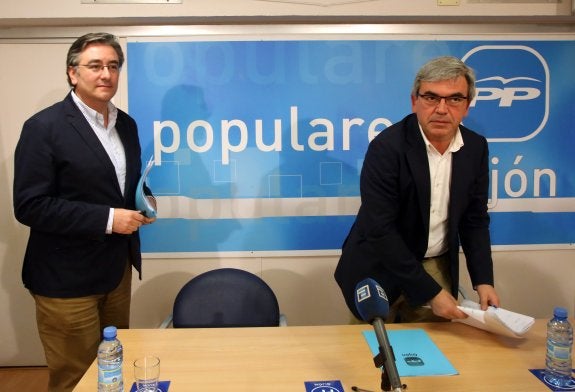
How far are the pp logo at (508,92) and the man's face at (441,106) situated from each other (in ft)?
4.06

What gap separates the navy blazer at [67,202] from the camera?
1.91 m

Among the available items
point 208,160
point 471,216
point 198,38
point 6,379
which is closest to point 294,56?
point 198,38

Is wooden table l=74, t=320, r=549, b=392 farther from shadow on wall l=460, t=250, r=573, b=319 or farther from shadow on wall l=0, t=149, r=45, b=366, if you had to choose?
shadow on wall l=0, t=149, r=45, b=366

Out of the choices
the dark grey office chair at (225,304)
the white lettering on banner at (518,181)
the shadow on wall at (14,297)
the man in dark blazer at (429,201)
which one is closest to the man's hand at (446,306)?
the man in dark blazer at (429,201)

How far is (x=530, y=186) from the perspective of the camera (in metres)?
2.98

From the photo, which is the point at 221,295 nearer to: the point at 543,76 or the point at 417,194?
the point at 417,194

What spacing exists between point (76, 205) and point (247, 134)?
1.23 meters

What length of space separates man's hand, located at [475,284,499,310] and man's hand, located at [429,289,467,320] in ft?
0.49

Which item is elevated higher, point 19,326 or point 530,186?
point 530,186

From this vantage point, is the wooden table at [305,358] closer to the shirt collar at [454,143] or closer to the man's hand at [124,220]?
the man's hand at [124,220]

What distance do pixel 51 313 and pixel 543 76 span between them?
3.01 m

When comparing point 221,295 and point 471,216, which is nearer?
point 471,216

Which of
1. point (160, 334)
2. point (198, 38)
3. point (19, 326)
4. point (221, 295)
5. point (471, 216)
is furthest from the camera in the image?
point (19, 326)

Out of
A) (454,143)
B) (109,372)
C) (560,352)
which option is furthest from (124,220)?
(560,352)
